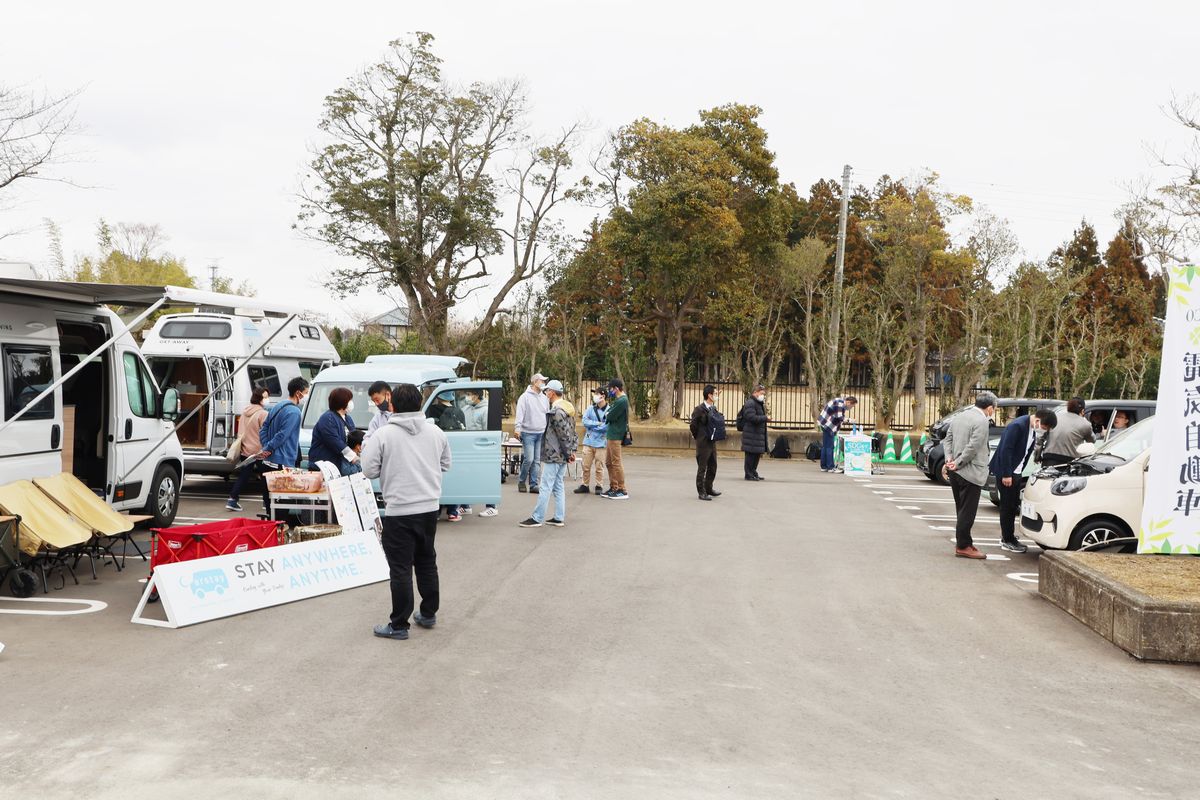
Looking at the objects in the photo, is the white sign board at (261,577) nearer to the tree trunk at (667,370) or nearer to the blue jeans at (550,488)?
the blue jeans at (550,488)

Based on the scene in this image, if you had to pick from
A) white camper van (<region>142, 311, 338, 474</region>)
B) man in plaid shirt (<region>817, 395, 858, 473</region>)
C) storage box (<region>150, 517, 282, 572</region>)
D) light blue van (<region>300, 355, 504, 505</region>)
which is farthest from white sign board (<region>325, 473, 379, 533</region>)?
man in plaid shirt (<region>817, 395, 858, 473</region>)

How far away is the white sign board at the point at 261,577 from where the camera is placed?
7.50m

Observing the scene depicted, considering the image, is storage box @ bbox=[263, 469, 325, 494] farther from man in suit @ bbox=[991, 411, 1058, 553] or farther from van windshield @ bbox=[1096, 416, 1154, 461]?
van windshield @ bbox=[1096, 416, 1154, 461]

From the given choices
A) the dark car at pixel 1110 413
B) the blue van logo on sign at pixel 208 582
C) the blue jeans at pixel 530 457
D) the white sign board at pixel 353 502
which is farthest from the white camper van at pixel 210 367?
the dark car at pixel 1110 413

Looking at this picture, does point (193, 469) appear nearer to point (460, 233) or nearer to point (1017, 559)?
point (1017, 559)

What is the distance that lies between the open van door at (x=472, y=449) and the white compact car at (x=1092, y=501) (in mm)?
6392

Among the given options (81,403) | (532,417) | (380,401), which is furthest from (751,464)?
(81,403)

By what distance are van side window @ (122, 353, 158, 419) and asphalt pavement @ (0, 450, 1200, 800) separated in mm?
2431

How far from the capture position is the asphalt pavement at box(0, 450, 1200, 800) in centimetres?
480

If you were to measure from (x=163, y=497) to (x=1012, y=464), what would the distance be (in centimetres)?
985

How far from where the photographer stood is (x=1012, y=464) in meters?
11.8

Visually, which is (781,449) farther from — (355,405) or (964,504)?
(964,504)

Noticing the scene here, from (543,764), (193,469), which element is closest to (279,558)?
(543,764)

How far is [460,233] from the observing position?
29812 mm
